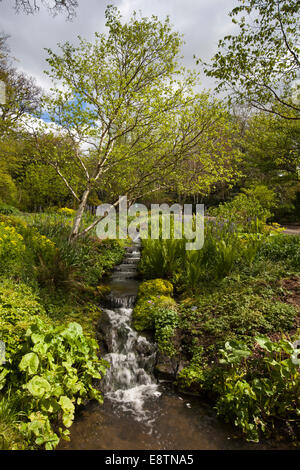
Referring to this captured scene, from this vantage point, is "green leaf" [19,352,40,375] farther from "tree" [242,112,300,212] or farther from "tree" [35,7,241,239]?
"tree" [242,112,300,212]

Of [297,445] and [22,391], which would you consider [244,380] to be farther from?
[22,391]

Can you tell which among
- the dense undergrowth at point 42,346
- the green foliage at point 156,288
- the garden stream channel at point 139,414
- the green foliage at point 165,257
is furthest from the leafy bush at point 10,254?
the green foliage at point 165,257

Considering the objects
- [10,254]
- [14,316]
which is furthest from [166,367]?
[10,254]

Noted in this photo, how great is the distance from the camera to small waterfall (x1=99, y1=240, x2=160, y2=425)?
132 inches

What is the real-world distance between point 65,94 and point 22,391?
20.5 ft

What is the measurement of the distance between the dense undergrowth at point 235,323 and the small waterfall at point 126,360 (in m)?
0.30

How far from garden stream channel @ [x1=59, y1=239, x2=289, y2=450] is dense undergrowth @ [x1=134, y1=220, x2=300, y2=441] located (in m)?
0.20

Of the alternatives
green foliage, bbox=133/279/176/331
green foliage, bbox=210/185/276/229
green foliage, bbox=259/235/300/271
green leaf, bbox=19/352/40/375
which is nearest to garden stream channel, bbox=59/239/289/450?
green foliage, bbox=133/279/176/331

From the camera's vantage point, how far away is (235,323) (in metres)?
3.97

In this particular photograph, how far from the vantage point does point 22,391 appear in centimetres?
246

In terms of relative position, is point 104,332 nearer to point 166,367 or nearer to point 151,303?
point 151,303

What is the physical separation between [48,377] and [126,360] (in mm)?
1651

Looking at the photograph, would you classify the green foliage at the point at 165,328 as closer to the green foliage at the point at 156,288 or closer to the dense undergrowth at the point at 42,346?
the green foliage at the point at 156,288

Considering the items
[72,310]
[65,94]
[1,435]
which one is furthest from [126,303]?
[65,94]
